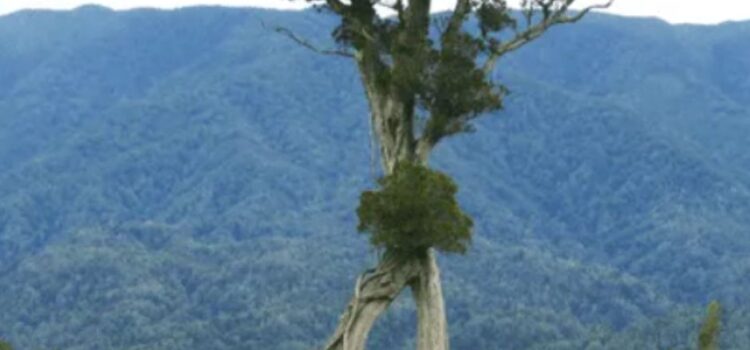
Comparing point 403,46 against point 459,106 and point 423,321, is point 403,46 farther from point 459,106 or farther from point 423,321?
point 423,321

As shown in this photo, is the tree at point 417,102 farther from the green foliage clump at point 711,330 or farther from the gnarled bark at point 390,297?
the green foliage clump at point 711,330

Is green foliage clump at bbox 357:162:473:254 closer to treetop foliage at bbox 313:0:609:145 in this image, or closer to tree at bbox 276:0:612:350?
tree at bbox 276:0:612:350

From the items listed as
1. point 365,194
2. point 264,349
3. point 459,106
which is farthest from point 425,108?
point 264,349

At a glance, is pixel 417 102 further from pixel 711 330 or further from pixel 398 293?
pixel 711 330

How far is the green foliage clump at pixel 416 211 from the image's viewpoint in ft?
53.1

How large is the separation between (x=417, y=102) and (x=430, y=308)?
2.57 m

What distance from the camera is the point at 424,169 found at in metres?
16.3

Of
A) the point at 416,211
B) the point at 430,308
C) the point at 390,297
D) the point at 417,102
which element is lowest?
the point at 430,308

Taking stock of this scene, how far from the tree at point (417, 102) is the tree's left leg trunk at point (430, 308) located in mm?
12

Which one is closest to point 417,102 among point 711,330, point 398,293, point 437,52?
point 437,52

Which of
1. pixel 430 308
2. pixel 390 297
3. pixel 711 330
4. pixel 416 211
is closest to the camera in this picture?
pixel 711 330

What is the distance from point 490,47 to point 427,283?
3240 millimetres

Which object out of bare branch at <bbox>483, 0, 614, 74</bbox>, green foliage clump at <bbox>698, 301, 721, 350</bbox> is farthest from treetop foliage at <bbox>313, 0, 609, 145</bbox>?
green foliage clump at <bbox>698, 301, 721, 350</bbox>

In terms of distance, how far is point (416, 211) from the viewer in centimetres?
1622
